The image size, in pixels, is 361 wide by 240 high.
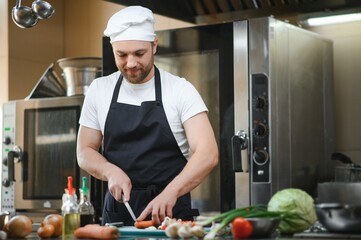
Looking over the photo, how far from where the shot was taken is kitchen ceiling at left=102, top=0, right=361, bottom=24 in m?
4.48

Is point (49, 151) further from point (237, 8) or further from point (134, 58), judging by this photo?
point (134, 58)

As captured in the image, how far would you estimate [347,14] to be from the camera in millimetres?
4520

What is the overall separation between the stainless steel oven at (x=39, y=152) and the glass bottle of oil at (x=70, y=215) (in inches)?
92.0

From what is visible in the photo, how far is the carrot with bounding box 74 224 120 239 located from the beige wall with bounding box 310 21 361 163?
8.15 feet

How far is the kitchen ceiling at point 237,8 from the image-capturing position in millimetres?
4484

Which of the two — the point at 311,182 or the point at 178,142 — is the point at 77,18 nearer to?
the point at 311,182

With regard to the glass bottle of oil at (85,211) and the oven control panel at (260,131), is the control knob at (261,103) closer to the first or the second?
the oven control panel at (260,131)

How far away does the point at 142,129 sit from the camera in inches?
127

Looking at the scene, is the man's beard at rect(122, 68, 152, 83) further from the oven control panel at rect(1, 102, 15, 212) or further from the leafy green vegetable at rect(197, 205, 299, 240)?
the oven control panel at rect(1, 102, 15, 212)

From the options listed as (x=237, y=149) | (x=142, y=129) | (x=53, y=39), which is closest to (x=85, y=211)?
(x=142, y=129)

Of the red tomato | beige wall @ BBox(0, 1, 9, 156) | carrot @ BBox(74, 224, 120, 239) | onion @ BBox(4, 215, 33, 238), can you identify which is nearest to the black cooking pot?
the red tomato

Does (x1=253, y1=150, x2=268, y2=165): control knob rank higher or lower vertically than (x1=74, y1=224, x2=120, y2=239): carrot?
higher

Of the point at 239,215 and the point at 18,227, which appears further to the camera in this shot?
the point at 18,227

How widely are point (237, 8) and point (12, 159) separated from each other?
Answer: 1.68m
